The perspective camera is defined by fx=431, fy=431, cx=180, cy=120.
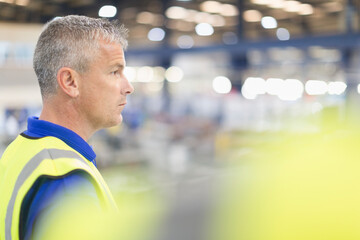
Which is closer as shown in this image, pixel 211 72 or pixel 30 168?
pixel 30 168

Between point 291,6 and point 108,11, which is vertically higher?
point 291,6

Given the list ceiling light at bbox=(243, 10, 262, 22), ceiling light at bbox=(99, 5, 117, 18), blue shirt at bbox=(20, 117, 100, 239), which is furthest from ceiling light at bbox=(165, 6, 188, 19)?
blue shirt at bbox=(20, 117, 100, 239)

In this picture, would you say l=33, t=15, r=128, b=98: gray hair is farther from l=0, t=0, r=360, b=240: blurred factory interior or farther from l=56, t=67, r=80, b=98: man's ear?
l=0, t=0, r=360, b=240: blurred factory interior

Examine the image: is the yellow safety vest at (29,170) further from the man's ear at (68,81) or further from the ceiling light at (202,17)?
the ceiling light at (202,17)

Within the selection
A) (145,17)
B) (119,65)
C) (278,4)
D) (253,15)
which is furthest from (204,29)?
(119,65)

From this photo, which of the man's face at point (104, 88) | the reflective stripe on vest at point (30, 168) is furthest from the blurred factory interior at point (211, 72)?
the reflective stripe on vest at point (30, 168)

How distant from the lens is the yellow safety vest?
0.61m

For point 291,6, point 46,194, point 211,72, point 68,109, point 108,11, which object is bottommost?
point 46,194

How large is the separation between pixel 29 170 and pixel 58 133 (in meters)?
0.10

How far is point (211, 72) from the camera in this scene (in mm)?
7055

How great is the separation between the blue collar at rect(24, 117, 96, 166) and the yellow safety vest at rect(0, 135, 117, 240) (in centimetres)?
2

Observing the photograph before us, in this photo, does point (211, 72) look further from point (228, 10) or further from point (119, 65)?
point (119, 65)

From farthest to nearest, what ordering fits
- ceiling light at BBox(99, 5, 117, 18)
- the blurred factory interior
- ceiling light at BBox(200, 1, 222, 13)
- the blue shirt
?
ceiling light at BBox(200, 1, 222, 13)
the blurred factory interior
ceiling light at BBox(99, 5, 117, 18)
the blue shirt

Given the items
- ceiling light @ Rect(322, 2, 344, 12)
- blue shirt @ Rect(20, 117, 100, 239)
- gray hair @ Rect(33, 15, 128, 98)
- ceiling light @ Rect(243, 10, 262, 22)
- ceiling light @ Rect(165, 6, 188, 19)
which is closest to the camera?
blue shirt @ Rect(20, 117, 100, 239)
